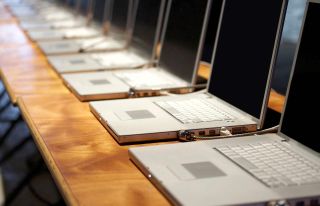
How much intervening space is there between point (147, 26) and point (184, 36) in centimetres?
43

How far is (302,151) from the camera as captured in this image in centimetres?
135

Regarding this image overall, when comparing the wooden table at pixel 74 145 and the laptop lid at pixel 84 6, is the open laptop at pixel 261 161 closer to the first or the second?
the wooden table at pixel 74 145

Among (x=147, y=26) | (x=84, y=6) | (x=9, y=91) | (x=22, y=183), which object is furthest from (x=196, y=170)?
(x=84, y=6)

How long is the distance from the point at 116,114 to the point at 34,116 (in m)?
0.29

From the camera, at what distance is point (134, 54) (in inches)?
104

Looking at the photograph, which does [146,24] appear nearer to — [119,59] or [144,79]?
[119,59]

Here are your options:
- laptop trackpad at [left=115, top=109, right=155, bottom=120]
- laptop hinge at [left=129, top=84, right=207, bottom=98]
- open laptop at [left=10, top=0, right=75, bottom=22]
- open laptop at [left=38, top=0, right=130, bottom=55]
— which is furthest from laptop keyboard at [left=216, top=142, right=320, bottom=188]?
open laptop at [left=10, top=0, right=75, bottom=22]

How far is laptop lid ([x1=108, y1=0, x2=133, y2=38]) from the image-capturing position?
284 cm

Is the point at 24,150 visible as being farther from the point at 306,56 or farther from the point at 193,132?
the point at 306,56

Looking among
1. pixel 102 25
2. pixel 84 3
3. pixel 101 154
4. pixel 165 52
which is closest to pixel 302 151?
pixel 101 154

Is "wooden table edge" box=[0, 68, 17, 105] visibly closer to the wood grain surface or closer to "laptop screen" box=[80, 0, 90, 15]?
the wood grain surface

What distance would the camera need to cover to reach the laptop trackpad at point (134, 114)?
1633 millimetres

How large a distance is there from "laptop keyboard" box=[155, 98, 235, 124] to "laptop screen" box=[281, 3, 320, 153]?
266 millimetres

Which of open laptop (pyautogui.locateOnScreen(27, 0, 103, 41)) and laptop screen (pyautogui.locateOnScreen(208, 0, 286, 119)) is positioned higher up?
laptop screen (pyautogui.locateOnScreen(208, 0, 286, 119))
